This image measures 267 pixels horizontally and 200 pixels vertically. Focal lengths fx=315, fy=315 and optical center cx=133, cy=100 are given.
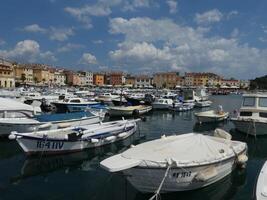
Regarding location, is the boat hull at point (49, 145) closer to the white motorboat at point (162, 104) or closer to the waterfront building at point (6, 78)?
the white motorboat at point (162, 104)

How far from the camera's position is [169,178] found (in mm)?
11336

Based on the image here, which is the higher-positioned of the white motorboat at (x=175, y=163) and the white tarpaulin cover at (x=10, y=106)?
the white tarpaulin cover at (x=10, y=106)

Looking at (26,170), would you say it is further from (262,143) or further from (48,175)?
(262,143)

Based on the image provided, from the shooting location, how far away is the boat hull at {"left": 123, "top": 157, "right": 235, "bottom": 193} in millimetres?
11125

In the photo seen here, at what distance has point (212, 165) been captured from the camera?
12.3 m

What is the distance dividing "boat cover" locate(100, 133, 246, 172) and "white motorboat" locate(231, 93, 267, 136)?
34.5ft

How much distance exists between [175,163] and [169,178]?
64 cm

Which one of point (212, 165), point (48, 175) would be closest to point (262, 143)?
point (212, 165)

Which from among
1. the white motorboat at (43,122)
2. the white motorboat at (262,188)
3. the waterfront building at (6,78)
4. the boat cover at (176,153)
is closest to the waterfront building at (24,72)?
the waterfront building at (6,78)

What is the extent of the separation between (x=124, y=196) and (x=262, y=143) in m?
14.8

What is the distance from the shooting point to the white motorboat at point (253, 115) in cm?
2439

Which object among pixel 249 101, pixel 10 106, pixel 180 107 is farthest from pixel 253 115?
pixel 180 107

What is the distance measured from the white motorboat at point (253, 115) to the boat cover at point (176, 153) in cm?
A: 1050

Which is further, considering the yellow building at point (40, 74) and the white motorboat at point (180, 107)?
the yellow building at point (40, 74)
